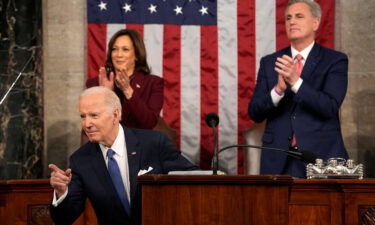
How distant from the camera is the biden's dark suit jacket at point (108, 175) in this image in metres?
4.14

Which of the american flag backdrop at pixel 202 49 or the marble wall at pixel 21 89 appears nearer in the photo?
the marble wall at pixel 21 89

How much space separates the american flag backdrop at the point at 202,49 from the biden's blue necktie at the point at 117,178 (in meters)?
2.84

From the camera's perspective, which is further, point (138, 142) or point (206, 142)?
point (206, 142)

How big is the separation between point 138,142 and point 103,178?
288 millimetres

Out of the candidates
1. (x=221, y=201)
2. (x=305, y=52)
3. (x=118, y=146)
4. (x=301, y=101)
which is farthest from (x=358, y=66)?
(x=221, y=201)

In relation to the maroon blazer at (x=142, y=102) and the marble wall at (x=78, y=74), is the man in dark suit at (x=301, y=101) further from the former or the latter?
the marble wall at (x=78, y=74)

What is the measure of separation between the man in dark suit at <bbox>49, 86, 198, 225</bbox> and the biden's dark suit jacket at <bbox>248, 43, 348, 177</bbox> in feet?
3.54

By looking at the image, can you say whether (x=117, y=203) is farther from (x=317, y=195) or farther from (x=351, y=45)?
(x=351, y=45)

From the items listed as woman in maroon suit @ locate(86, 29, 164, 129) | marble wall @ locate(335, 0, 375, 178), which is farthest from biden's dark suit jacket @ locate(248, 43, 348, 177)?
marble wall @ locate(335, 0, 375, 178)

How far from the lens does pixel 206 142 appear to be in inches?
281

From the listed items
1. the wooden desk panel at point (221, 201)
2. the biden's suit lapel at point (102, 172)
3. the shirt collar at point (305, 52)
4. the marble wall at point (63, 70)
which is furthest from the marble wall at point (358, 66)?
the wooden desk panel at point (221, 201)

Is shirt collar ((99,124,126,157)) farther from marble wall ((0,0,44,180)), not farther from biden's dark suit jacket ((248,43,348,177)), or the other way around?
marble wall ((0,0,44,180))

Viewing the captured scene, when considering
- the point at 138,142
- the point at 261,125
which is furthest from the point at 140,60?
the point at 138,142

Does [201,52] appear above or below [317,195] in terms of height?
above
